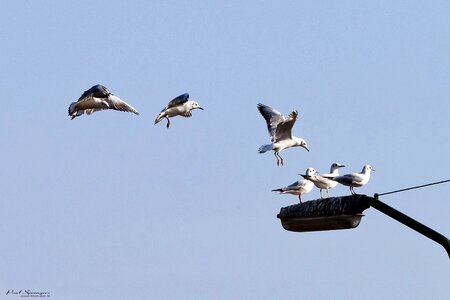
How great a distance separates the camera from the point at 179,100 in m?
27.7

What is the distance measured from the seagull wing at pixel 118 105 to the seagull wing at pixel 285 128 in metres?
3.20

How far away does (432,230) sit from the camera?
8.88 m

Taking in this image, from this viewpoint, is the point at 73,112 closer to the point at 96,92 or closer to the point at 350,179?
the point at 96,92

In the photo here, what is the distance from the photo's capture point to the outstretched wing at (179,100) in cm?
2765

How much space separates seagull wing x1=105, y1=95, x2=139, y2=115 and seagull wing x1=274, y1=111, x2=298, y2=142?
10.5ft

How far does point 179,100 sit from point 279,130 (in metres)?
2.32

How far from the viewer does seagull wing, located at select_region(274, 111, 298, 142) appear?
26797mm

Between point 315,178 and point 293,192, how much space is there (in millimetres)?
1210

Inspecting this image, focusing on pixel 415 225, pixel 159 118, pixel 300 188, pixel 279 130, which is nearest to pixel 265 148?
pixel 279 130

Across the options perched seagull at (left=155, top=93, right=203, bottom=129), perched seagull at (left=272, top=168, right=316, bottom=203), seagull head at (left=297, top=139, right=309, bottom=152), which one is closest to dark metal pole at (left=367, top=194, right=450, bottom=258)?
perched seagull at (left=272, top=168, right=316, bottom=203)

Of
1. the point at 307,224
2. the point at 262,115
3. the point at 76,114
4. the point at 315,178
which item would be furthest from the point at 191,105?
the point at 307,224

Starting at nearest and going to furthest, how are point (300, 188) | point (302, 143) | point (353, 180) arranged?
point (353, 180) < point (300, 188) < point (302, 143)

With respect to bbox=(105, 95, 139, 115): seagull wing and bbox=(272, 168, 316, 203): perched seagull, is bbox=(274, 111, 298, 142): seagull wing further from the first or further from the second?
bbox=(105, 95, 139, 115): seagull wing

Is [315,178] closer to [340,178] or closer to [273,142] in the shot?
[340,178]
